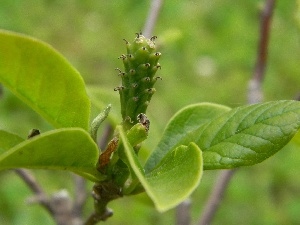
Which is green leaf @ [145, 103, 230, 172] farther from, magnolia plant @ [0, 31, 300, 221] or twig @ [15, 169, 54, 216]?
twig @ [15, 169, 54, 216]

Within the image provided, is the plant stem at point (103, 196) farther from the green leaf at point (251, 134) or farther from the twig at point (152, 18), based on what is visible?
the twig at point (152, 18)

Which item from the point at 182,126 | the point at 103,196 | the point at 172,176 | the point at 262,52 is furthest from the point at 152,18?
the point at 172,176

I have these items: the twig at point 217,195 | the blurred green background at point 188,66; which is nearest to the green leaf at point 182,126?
the twig at point 217,195

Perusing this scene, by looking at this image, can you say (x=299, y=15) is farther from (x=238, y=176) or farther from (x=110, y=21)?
(x=110, y=21)

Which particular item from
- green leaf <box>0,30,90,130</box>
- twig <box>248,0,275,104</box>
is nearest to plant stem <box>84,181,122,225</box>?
green leaf <box>0,30,90,130</box>

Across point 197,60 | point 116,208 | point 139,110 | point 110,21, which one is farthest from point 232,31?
point 139,110
